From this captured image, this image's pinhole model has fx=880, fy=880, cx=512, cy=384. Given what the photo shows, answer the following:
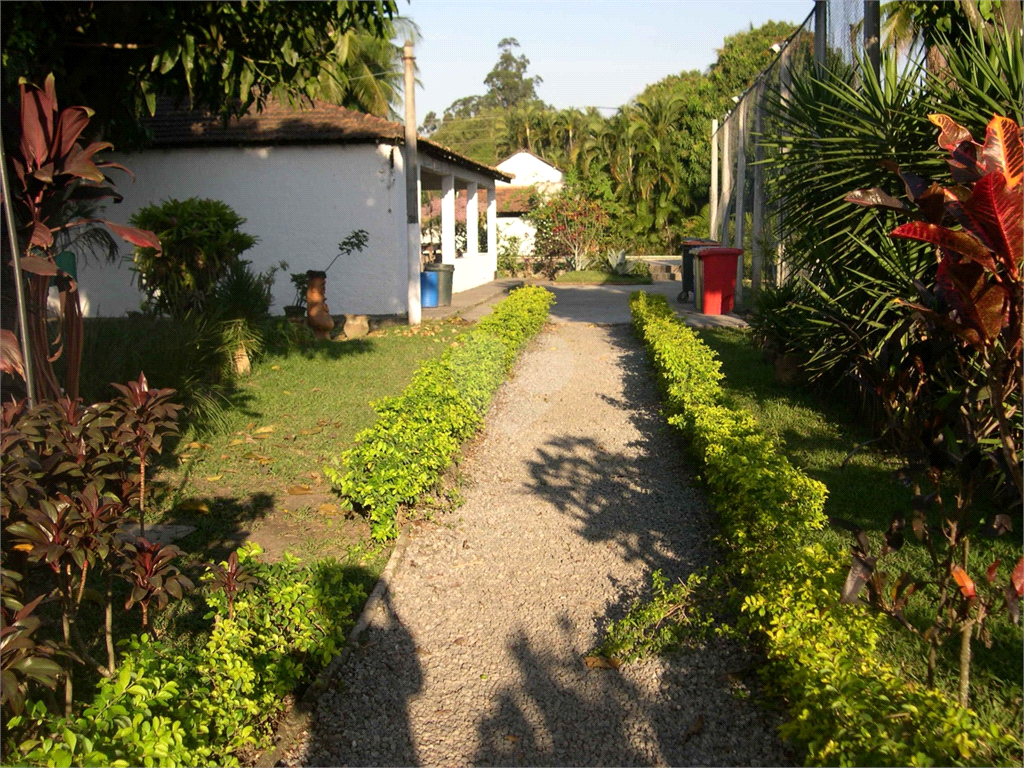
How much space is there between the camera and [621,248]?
98.9ft

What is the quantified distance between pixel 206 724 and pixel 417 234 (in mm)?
13216

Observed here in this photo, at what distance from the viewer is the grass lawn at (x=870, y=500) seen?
3.44 meters

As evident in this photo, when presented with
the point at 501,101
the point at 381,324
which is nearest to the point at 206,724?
the point at 381,324

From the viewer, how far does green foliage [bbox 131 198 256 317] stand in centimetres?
998

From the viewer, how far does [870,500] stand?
548 centimetres

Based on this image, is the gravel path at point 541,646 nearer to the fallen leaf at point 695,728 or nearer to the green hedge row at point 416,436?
the fallen leaf at point 695,728

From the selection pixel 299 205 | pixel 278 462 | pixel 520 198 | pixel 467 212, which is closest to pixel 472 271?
pixel 467 212

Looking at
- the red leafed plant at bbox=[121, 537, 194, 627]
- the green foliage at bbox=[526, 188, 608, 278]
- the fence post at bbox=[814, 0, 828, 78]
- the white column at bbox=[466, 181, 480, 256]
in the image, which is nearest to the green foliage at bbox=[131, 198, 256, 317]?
the red leafed plant at bbox=[121, 537, 194, 627]

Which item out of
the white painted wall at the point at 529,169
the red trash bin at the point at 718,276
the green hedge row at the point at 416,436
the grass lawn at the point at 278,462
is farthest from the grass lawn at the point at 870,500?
the white painted wall at the point at 529,169

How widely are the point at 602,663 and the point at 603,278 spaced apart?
79.3 feet

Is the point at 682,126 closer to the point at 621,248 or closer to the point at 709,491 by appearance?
the point at 621,248

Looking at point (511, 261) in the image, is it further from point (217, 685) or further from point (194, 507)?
point (217, 685)

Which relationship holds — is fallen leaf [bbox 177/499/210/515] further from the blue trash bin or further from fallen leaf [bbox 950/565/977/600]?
the blue trash bin

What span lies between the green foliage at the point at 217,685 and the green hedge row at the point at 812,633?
1786 mm
